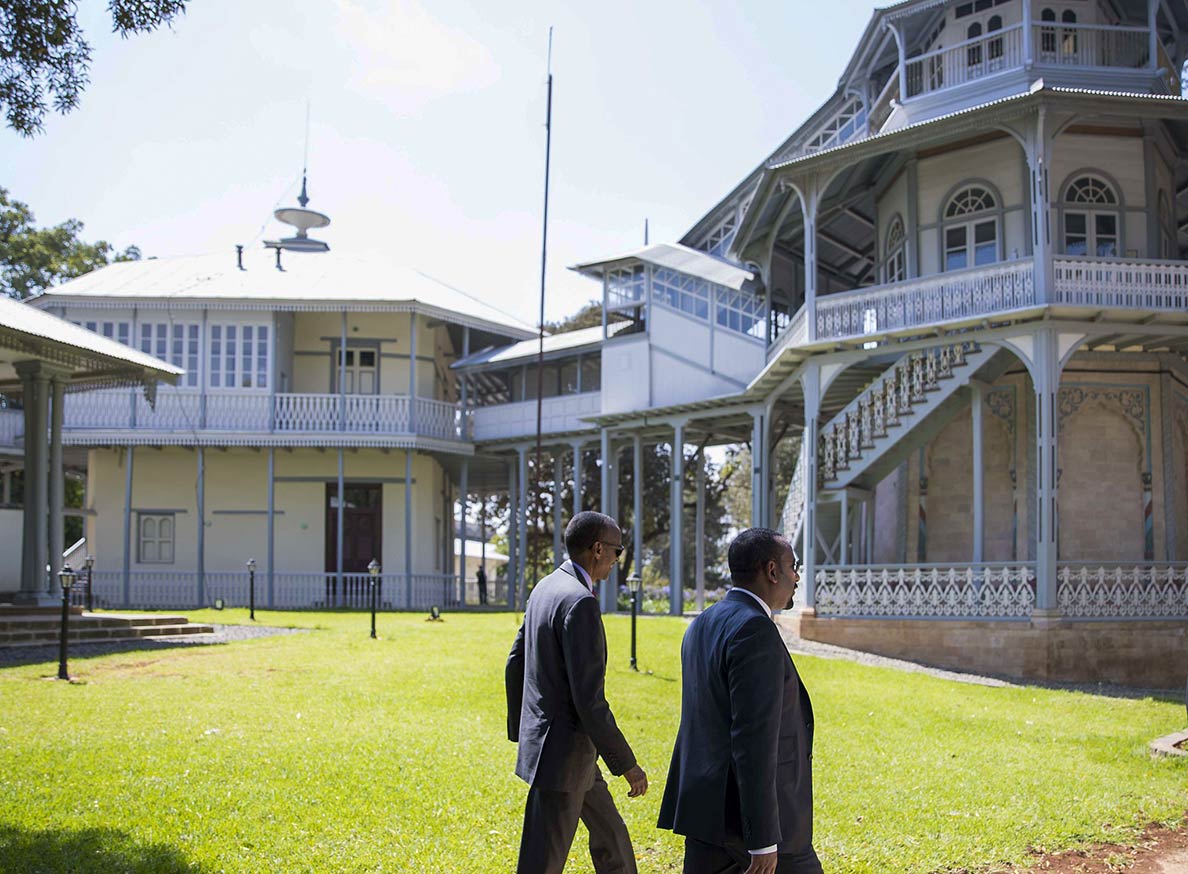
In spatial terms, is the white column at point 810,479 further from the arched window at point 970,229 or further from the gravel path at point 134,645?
the gravel path at point 134,645

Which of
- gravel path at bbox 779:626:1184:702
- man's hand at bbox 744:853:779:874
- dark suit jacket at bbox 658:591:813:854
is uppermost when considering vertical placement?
dark suit jacket at bbox 658:591:813:854

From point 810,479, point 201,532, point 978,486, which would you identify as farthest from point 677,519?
point 201,532

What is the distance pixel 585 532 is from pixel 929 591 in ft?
47.2

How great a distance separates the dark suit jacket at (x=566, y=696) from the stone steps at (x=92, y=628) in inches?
511

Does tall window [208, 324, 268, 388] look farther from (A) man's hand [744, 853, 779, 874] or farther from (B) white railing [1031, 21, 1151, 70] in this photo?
(A) man's hand [744, 853, 779, 874]

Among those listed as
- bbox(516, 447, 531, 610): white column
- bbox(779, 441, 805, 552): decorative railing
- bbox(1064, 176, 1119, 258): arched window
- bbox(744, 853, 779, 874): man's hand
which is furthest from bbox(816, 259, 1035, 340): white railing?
bbox(744, 853, 779, 874): man's hand

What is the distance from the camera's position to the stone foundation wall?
17172 mm

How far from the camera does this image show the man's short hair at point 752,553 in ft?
14.2

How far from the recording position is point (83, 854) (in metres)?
6.19

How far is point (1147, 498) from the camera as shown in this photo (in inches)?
770

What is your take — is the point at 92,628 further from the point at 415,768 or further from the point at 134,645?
the point at 415,768

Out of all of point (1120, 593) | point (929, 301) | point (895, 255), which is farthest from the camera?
point (895, 255)

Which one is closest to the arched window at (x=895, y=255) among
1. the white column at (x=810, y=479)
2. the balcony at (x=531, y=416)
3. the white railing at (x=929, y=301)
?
the white railing at (x=929, y=301)

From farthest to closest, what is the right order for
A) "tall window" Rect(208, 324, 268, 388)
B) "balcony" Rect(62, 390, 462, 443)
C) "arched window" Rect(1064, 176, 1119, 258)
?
"tall window" Rect(208, 324, 268, 388), "balcony" Rect(62, 390, 462, 443), "arched window" Rect(1064, 176, 1119, 258)
